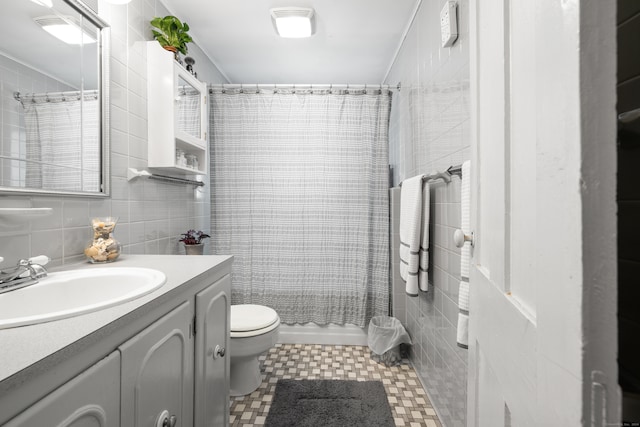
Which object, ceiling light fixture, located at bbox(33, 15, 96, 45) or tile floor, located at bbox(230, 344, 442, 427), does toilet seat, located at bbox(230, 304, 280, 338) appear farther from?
ceiling light fixture, located at bbox(33, 15, 96, 45)

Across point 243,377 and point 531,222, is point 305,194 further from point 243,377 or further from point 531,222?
point 531,222

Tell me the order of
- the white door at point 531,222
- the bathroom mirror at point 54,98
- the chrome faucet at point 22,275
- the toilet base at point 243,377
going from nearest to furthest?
the white door at point 531,222 < the chrome faucet at point 22,275 < the bathroom mirror at point 54,98 < the toilet base at point 243,377

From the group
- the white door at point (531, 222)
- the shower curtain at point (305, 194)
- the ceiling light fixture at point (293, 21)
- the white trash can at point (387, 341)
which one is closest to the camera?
the white door at point (531, 222)

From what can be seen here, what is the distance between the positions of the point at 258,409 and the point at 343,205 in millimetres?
1457

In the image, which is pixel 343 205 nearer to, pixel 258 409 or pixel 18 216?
pixel 258 409

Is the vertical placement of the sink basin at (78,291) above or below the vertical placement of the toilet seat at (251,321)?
above

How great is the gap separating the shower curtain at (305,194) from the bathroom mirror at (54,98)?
3.73 ft

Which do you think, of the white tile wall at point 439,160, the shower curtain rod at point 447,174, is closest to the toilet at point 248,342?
the white tile wall at point 439,160

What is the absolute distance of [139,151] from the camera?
1583 millimetres

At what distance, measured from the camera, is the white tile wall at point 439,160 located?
1322 millimetres

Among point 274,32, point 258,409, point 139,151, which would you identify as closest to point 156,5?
point 274,32

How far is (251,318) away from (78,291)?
103 centimetres

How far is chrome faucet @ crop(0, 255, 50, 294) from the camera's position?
82 centimetres

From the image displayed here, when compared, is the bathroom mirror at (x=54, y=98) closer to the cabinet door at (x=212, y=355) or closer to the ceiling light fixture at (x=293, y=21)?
the cabinet door at (x=212, y=355)
